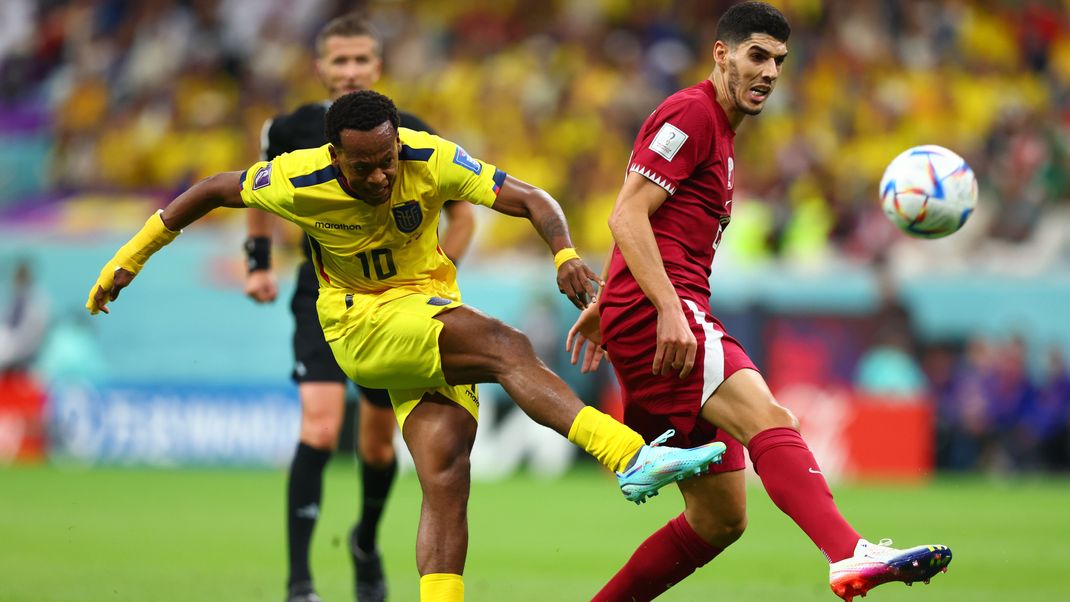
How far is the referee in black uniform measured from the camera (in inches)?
283

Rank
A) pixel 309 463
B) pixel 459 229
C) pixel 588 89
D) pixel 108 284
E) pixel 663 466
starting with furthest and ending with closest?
pixel 588 89 < pixel 459 229 < pixel 309 463 < pixel 108 284 < pixel 663 466

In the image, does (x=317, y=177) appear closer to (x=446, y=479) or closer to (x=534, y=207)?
(x=534, y=207)

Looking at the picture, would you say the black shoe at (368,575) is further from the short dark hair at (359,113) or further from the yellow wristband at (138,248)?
the short dark hair at (359,113)

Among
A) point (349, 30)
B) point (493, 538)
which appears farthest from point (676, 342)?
point (493, 538)

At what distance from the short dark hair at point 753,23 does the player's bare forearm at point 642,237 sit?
2.29 feet

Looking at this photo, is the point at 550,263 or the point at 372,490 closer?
the point at 372,490

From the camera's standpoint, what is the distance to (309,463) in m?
7.16

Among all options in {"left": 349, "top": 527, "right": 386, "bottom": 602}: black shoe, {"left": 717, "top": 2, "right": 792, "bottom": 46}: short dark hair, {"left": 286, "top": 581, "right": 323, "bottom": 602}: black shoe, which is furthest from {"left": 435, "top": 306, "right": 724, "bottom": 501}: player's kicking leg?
{"left": 349, "top": 527, "right": 386, "bottom": 602}: black shoe

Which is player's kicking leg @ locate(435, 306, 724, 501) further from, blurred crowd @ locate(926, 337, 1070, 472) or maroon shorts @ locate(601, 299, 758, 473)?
blurred crowd @ locate(926, 337, 1070, 472)

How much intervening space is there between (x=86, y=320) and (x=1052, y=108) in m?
12.4

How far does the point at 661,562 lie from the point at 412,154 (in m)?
1.97

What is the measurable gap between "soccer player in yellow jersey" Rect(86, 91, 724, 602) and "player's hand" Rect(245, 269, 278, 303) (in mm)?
1752

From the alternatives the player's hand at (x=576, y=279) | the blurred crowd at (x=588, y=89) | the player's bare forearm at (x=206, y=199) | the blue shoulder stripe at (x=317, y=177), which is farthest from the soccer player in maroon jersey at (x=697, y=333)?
the blurred crowd at (x=588, y=89)

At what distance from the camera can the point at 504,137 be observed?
19.4 metres
